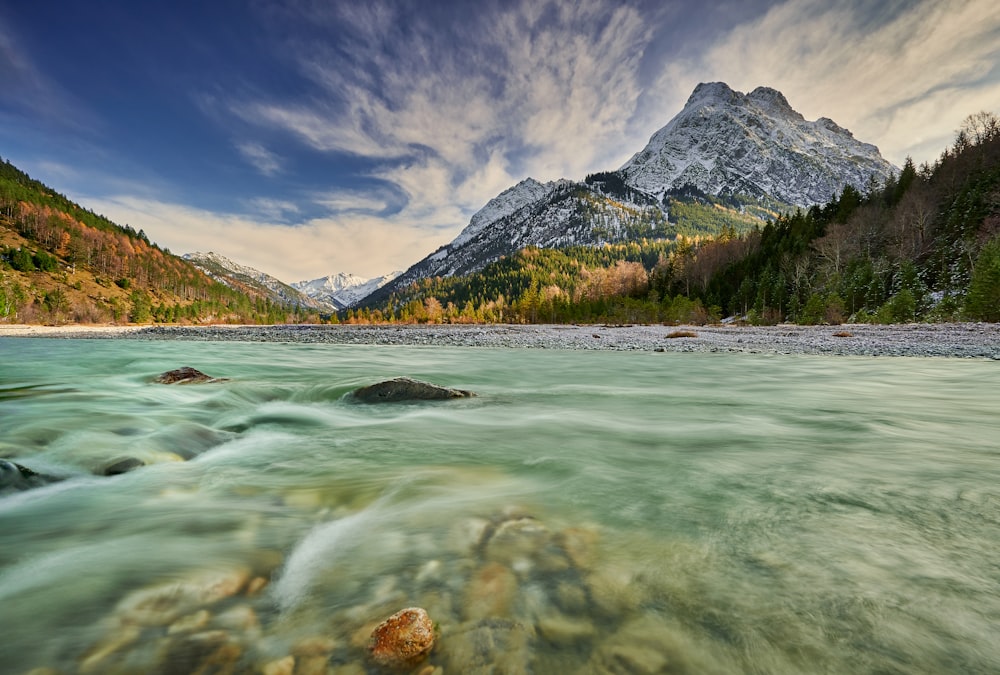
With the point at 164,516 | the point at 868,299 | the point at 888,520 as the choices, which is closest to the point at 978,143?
the point at 868,299

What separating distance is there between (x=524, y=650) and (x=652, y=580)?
3.57 ft

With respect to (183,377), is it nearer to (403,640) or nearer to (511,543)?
(511,543)

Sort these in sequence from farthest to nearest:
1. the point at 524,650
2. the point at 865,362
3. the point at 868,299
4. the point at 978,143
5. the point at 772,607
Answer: the point at 978,143 → the point at 868,299 → the point at 865,362 → the point at 772,607 → the point at 524,650

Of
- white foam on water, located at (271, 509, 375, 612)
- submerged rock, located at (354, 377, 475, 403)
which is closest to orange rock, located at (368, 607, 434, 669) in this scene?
white foam on water, located at (271, 509, 375, 612)

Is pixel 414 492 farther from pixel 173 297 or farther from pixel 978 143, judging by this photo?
pixel 173 297

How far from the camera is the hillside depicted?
111m

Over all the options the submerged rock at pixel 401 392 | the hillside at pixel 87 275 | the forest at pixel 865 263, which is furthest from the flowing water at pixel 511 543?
the hillside at pixel 87 275

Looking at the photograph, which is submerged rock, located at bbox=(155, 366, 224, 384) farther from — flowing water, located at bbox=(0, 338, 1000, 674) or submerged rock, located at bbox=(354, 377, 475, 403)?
submerged rock, located at bbox=(354, 377, 475, 403)

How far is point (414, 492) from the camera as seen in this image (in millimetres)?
4555

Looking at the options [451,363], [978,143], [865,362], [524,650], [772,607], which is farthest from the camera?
[978,143]

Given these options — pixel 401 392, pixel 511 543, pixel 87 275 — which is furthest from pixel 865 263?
pixel 87 275

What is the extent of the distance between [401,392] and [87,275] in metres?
192

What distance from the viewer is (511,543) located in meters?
3.28

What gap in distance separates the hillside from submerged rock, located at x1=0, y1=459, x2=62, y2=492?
127 m
